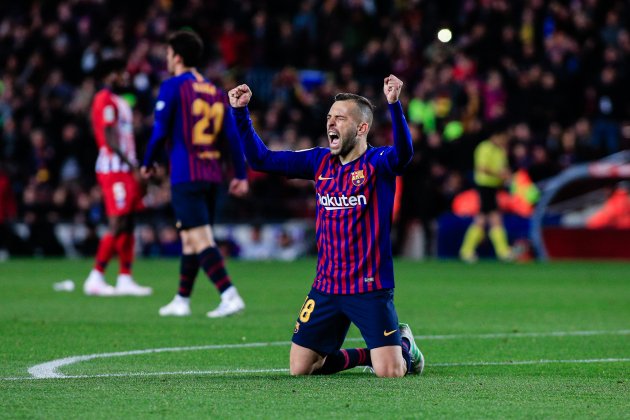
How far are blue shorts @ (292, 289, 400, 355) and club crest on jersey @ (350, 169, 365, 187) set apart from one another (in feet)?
1.95

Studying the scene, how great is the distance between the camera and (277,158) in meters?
7.11

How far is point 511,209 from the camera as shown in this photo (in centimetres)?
2177

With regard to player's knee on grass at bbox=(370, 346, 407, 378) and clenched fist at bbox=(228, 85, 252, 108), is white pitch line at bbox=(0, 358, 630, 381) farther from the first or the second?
clenched fist at bbox=(228, 85, 252, 108)

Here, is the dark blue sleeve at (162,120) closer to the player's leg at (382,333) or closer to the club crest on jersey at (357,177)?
the club crest on jersey at (357,177)

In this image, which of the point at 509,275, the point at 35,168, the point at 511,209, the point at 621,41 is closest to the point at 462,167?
the point at 511,209

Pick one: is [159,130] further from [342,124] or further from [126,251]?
[342,124]

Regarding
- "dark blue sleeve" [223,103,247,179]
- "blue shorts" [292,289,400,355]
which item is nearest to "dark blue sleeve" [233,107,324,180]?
"blue shorts" [292,289,400,355]

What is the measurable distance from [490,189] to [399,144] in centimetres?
Result: 1361

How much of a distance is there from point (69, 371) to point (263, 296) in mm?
6217

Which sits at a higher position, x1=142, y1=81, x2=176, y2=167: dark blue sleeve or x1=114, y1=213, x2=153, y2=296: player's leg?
x1=142, y1=81, x2=176, y2=167: dark blue sleeve

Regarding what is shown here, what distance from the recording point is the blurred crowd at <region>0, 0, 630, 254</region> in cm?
2219

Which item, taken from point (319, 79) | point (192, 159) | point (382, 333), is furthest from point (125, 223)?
point (319, 79)

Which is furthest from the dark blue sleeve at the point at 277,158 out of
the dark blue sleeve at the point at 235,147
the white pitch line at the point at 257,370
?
the dark blue sleeve at the point at 235,147

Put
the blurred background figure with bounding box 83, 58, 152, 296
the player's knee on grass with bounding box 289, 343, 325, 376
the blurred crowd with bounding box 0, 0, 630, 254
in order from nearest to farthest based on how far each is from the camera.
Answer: the player's knee on grass with bounding box 289, 343, 325, 376 < the blurred background figure with bounding box 83, 58, 152, 296 < the blurred crowd with bounding box 0, 0, 630, 254
